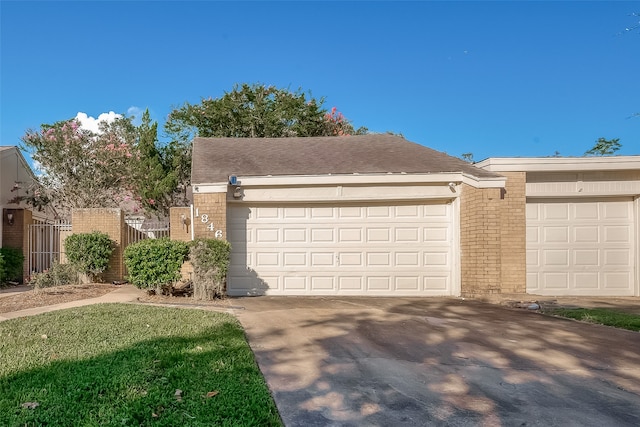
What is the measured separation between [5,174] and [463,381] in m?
16.0

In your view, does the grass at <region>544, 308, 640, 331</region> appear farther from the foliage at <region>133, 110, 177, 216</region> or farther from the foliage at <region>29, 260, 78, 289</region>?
the foliage at <region>133, 110, 177, 216</region>

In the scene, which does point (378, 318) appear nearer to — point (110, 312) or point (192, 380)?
point (192, 380)

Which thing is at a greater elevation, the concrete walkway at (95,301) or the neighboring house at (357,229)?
the neighboring house at (357,229)

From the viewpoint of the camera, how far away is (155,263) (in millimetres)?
8211

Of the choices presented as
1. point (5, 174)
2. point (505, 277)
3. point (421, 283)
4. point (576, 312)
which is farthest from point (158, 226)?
point (576, 312)

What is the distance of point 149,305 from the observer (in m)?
7.34

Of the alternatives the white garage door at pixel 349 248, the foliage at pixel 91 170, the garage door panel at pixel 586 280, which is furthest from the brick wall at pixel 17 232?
the garage door panel at pixel 586 280

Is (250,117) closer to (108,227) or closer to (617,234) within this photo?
(108,227)

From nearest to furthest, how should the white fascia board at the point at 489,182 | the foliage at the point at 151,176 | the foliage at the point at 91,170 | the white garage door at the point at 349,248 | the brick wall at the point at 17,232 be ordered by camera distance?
1. the white fascia board at the point at 489,182
2. the white garage door at the point at 349,248
3. the brick wall at the point at 17,232
4. the foliage at the point at 91,170
5. the foliage at the point at 151,176

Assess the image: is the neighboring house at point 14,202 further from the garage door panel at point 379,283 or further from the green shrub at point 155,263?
the garage door panel at point 379,283

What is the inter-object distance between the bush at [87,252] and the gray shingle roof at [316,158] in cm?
347

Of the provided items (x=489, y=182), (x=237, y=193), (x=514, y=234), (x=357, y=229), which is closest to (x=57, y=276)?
(x=237, y=193)

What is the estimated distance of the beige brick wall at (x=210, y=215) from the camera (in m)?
8.83

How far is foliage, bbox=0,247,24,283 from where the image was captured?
11.7 meters
